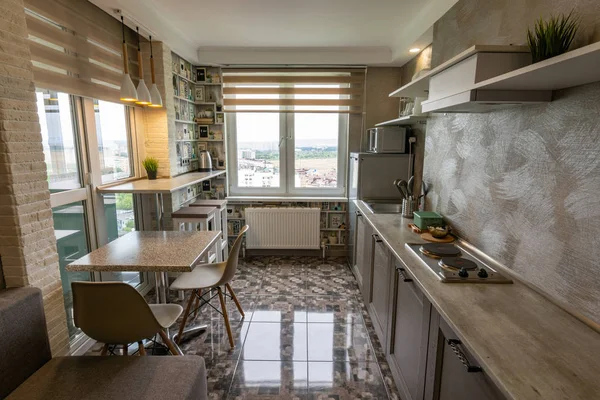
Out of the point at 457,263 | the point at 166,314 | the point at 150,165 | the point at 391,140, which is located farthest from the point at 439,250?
the point at 150,165

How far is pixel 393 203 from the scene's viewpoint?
354 cm

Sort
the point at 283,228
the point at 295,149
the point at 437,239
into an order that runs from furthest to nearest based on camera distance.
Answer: the point at 295,149 → the point at 283,228 → the point at 437,239

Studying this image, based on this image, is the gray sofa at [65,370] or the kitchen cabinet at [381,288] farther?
the kitchen cabinet at [381,288]

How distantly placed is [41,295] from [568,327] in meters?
2.40

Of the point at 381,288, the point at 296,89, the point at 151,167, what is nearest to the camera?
the point at 381,288

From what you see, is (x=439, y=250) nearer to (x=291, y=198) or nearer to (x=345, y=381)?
(x=345, y=381)

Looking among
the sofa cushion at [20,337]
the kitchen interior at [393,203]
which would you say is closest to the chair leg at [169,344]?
the kitchen interior at [393,203]

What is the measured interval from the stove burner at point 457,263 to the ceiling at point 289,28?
1.84m

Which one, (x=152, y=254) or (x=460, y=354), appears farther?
(x=152, y=254)

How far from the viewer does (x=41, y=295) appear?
168 centimetres

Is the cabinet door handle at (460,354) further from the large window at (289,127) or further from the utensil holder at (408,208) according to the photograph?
the large window at (289,127)

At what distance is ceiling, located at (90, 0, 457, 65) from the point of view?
8.48 ft

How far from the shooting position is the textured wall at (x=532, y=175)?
3.99 feet

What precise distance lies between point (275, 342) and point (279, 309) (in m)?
0.52
